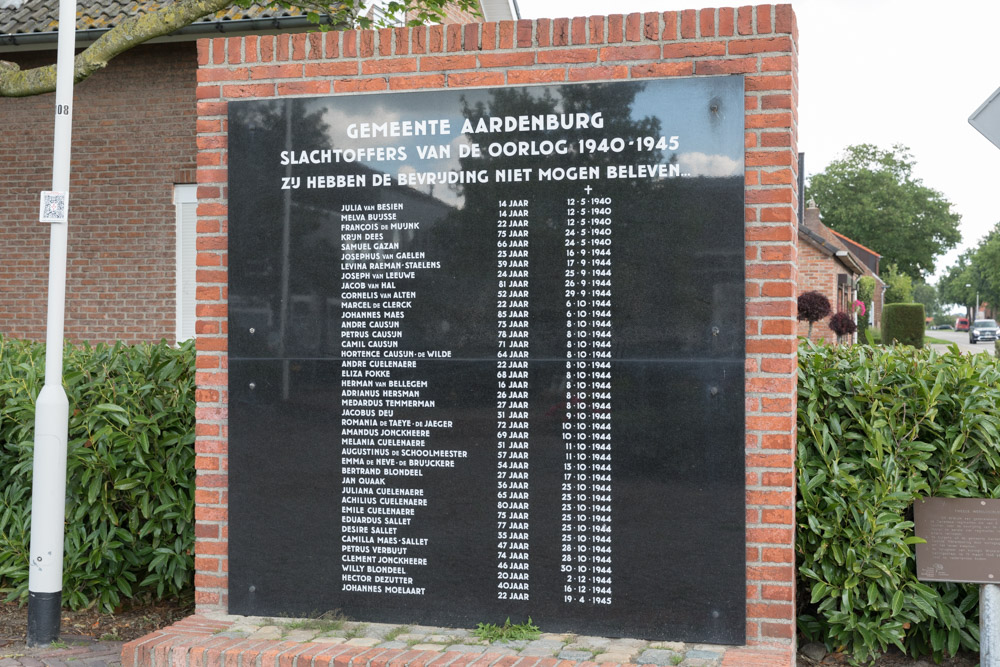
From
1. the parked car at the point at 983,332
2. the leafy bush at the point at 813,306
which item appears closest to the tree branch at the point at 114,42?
the leafy bush at the point at 813,306

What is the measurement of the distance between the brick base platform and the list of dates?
0.21 meters

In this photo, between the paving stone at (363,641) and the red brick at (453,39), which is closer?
the paving stone at (363,641)

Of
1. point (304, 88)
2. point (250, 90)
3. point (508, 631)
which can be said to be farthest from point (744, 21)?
point (508, 631)

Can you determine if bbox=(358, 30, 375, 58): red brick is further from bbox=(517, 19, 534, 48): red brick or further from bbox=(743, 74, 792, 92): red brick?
bbox=(743, 74, 792, 92): red brick

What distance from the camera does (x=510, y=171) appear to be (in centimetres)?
406

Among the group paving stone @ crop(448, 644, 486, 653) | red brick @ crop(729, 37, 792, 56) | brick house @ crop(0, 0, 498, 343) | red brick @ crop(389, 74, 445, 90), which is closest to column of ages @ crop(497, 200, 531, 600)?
paving stone @ crop(448, 644, 486, 653)

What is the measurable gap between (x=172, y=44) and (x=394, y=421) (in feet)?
25.1

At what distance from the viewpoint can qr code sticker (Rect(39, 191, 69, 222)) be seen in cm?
452

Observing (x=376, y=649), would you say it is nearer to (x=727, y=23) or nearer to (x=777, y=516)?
(x=777, y=516)

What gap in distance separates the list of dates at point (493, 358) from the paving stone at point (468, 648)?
0.68ft

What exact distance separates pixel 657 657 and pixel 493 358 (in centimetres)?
143

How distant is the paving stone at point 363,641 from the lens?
3.91 metres

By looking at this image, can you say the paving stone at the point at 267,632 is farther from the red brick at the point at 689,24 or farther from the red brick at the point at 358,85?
the red brick at the point at 689,24

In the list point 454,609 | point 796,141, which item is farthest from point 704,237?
point 454,609
